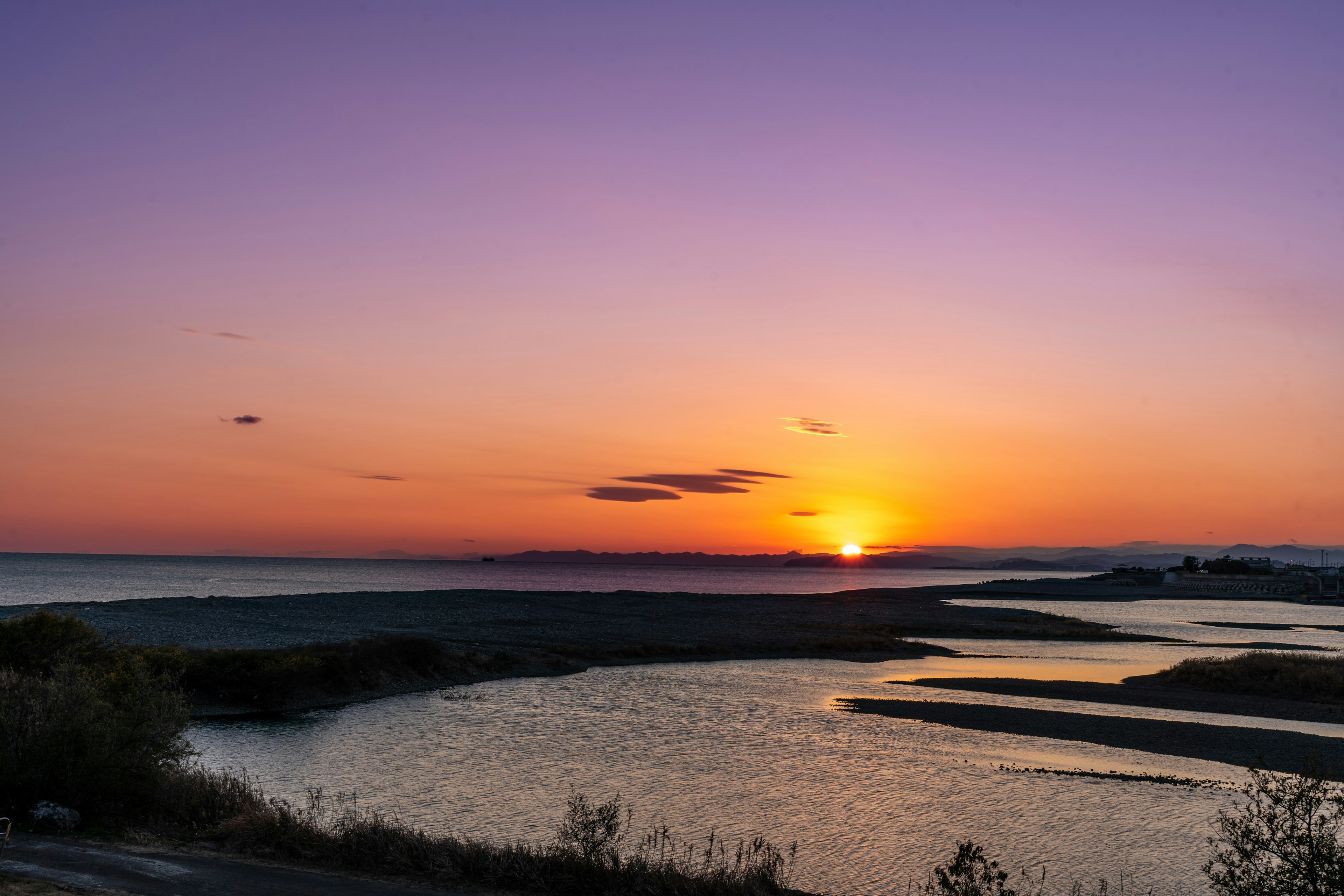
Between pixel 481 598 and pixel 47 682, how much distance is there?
101 m

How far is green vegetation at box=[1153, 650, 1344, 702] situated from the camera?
1770 inches

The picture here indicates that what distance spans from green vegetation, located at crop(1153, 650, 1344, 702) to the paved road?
47.1m

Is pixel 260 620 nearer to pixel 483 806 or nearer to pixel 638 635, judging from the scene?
pixel 638 635

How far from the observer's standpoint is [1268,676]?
47.3 metres

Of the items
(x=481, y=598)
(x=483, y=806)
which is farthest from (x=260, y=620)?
(x=483, y=806)

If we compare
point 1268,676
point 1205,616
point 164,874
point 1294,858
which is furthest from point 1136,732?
point 1205,616

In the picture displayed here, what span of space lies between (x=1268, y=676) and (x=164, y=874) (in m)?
52.1

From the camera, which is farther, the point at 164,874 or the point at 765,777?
the point at 765,777

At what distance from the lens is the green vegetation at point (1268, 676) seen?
45.0m

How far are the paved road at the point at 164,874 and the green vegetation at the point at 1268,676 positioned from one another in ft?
155

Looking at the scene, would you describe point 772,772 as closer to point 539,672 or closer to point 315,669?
point 315,669

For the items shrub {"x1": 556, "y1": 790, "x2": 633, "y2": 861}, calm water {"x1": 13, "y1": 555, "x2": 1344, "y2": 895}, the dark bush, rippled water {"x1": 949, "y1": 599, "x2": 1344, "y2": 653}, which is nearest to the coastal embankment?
the dark bush

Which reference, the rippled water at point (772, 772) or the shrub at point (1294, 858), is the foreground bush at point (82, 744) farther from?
the shrub at point (1294, 858)

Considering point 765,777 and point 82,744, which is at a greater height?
point 82,744
